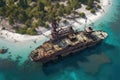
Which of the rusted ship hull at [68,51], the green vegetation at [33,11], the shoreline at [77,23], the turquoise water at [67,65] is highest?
the green vegetation at [33,11]

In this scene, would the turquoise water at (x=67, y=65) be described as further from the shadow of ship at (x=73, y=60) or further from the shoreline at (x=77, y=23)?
the shoreline at (x=77, y=23)

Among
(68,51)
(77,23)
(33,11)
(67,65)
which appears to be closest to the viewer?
(67,65)

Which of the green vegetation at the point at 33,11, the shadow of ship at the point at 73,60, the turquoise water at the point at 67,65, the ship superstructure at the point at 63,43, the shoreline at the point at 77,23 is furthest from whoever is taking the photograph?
the green vegetation at the point at 33,11

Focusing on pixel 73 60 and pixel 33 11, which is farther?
pixel 33 11

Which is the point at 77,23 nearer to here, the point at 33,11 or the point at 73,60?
the point at 33,11

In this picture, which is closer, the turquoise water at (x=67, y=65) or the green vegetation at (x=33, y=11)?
the turquoise water at (x=67, y=65)

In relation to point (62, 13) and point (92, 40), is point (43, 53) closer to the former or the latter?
point (92, 40)

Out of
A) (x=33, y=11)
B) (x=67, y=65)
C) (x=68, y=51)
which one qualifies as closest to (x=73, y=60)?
(x=67, y=65)

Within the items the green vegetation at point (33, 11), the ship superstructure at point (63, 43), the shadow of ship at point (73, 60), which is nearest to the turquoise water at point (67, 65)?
the shadow of ship at point (73, 60)
